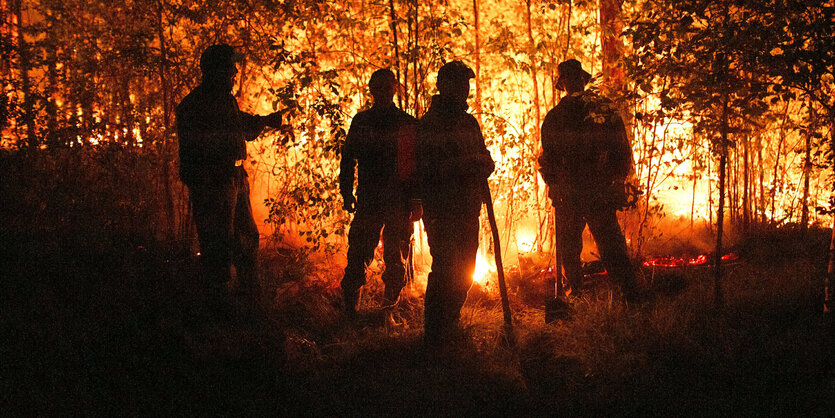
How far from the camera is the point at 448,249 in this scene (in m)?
3.83

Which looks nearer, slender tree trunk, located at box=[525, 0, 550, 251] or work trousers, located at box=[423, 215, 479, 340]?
work trousers, located at box=[423, 215, 479, 340]

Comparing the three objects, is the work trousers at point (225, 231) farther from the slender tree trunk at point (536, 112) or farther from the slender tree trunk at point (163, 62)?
the slender tree trunk at point (536, 112)

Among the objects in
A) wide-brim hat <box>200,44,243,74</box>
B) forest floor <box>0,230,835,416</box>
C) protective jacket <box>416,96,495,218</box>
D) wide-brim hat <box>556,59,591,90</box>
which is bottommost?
forest floor <box>0,230,835,416</box>

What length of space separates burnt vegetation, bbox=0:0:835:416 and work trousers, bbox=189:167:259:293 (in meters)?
0.29

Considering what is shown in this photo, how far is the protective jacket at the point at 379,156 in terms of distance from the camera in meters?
4.63

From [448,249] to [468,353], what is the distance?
73 cm

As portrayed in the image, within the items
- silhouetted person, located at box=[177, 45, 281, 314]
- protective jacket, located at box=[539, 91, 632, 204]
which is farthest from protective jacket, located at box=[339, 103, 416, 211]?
protective jacket, located at box=[539, 91, 632, 204]

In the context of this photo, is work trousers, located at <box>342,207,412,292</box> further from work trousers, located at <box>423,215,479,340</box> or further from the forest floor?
work trousers, located at <box>423,215,479,340</box>

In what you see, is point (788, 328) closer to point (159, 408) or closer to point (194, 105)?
point (159, 408)

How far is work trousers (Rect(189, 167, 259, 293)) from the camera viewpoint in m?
4.46

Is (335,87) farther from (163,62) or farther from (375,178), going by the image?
(375,178)

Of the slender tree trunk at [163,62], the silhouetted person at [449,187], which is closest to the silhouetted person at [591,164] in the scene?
the silhouetted person at [449,187]

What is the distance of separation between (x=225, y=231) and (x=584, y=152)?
3.05 metres

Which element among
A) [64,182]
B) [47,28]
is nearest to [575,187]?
[64,182]
